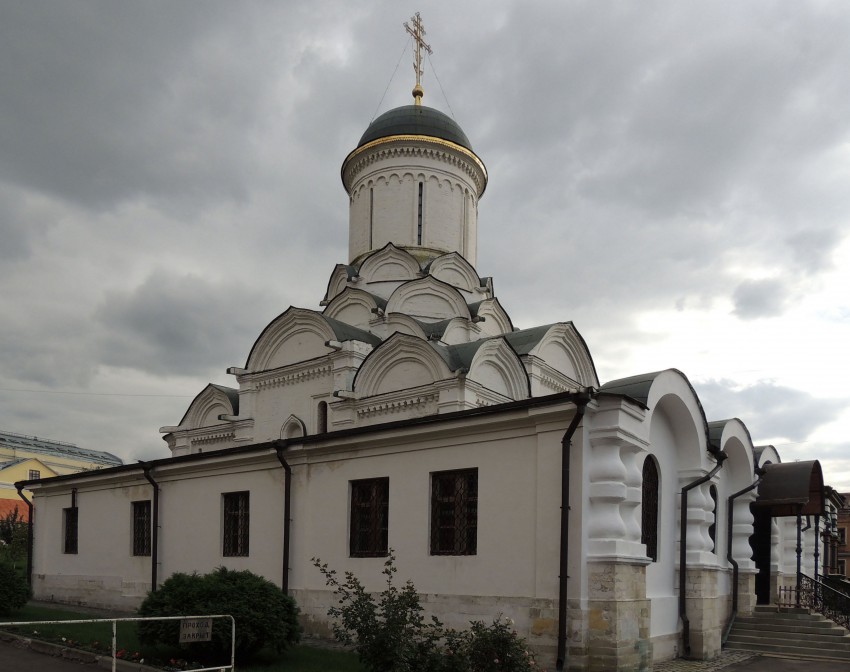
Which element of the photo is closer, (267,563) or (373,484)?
(373,484)

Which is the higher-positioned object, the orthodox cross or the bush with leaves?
the orthodox cross

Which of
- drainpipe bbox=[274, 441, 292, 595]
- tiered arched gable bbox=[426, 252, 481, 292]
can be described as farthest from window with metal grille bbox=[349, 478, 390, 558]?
tiered arched gable bbox=[426, 252, 481, 292]

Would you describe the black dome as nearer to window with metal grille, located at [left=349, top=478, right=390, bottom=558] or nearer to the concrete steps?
window with metal grille, located at [left=349, top=478, right=390, bottom=558]

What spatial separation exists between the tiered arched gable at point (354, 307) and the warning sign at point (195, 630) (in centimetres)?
1246

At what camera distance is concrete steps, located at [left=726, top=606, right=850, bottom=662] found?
12516 mm

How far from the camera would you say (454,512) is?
36.4 feet

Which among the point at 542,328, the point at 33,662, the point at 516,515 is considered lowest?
the point at 33,662

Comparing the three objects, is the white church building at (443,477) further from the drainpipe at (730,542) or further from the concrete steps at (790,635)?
the concrete steps at (790,635)

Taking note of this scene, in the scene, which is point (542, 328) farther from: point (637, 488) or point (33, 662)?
point (33, 662)

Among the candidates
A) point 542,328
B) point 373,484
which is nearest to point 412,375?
point 542,328

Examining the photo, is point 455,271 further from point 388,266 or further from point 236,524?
point 236,524

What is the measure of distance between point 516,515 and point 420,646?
9.59 ft

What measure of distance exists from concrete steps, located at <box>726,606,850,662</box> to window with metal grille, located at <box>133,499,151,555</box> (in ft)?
36.2

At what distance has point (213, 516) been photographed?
47.9 ft
